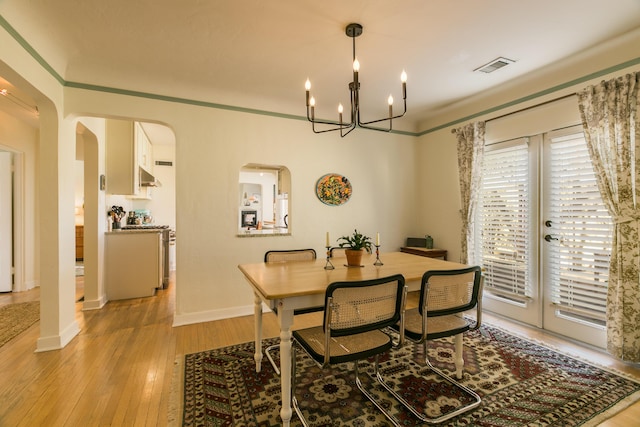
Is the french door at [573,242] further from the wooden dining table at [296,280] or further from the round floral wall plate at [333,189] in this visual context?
the round floral wall plate at [333,189]

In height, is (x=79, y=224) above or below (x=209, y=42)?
below

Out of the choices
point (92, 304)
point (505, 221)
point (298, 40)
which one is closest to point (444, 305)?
point (505, 221)

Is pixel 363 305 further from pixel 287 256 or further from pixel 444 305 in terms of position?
pixel 287 256

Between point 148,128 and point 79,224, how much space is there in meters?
3.62

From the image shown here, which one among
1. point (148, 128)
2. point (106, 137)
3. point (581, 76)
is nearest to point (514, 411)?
point (581, 76)

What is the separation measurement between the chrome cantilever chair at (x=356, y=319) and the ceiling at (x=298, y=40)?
1.80 meters

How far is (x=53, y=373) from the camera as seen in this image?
2160 mm

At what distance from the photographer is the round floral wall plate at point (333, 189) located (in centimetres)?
385

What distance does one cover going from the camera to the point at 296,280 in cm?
178

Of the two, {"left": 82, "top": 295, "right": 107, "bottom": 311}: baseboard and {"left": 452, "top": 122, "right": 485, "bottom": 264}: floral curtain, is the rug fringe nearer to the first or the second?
{"left": 82, "top": 295, "right": 107, "bottom": 311}: baseboard

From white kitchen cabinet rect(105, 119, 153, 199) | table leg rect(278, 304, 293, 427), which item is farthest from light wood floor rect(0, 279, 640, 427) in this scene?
white kitchen cabinet rect(105, 119, 153, 199)

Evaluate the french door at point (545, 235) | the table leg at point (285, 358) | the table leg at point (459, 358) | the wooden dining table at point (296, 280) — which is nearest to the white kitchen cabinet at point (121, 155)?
the wooden dining table at point (296, 280)

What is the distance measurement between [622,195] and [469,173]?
4.71ft

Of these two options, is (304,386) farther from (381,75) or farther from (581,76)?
(581,76)
